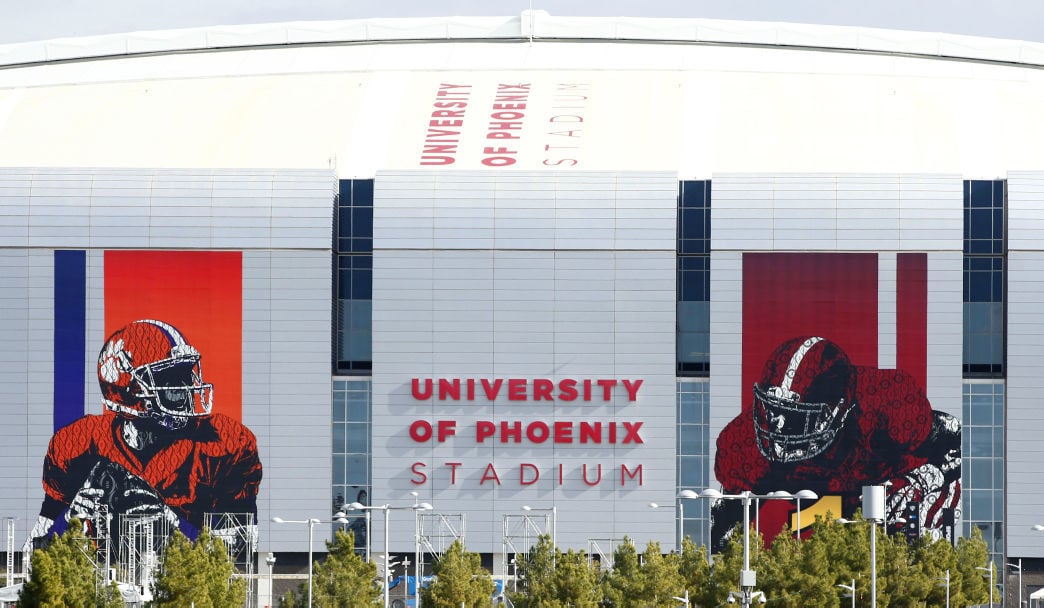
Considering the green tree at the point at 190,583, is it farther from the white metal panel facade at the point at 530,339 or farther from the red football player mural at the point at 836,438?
the red football player mural at the point at 836,438

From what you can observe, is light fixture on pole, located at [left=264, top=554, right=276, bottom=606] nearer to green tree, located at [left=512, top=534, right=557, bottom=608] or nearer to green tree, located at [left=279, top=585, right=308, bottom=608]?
green tree, located at [left=279, top=585, right=308, bottom=608]

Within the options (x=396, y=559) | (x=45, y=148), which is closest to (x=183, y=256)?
(x=45, y=148)

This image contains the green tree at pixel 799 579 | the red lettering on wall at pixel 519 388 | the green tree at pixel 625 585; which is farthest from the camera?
the red lettering on wall at pixel 519 388

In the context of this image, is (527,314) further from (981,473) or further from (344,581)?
(344,581)

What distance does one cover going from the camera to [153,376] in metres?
104

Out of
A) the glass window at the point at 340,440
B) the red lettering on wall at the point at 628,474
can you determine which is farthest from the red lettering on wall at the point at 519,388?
the glass window at the point at 340,440

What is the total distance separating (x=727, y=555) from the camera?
79.9m

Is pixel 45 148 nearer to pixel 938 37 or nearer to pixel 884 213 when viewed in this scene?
pixel 884 213

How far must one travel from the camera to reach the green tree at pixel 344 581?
7662 cm

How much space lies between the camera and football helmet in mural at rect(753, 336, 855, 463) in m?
103

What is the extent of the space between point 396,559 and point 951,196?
36.0 meters

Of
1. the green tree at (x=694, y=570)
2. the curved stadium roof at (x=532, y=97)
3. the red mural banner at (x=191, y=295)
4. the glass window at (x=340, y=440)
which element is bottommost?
the green tree at (x=694, y=570)

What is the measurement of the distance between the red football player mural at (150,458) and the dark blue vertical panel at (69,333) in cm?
105

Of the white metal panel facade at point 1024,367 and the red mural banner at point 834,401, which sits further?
the red mural banner at point 834,401
